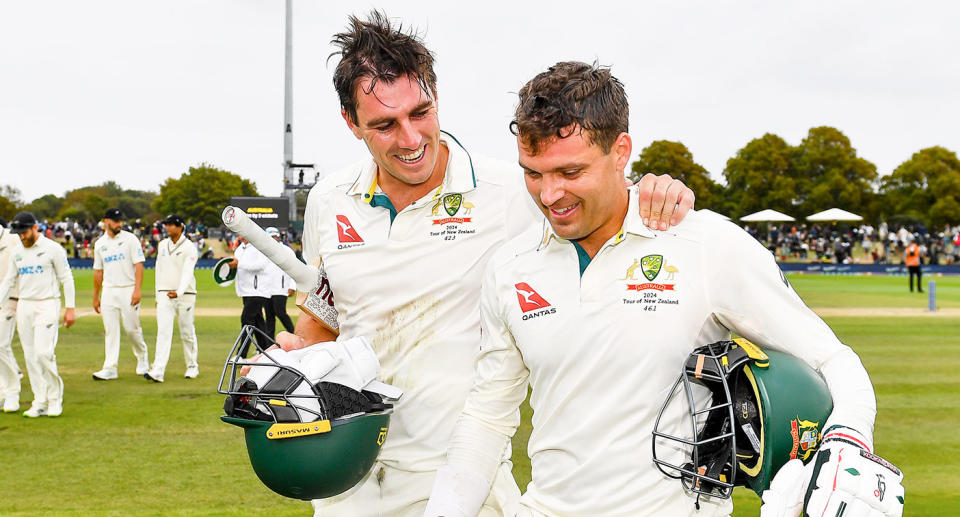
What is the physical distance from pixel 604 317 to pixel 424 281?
95 cm

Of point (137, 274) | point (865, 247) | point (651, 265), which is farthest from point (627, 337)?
point (865, 247)

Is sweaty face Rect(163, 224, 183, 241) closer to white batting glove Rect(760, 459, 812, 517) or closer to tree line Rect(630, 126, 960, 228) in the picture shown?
white batting glove Rect(760, 459, 812, 517)

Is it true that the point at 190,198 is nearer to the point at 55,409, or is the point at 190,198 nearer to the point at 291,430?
the point at 55,409

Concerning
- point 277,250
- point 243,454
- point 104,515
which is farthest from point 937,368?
point 277,250

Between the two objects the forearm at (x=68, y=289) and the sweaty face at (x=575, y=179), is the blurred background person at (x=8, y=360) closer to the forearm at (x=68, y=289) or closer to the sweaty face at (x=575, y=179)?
the forearm at (x=68, y=289)

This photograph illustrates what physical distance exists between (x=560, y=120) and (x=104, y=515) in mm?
5095

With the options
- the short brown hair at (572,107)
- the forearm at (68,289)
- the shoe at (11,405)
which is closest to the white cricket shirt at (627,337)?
the short brown hair at (572,107)

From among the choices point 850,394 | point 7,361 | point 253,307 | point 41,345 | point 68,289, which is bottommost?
point 7,361

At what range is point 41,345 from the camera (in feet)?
31.4

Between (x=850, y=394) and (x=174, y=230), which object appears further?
(x=174, y=230)

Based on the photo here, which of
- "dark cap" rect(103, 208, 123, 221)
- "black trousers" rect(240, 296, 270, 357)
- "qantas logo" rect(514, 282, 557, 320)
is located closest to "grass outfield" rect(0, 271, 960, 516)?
"black trousers" rect(240, 296, 270, 357)

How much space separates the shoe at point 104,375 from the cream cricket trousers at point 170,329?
19.9 inches

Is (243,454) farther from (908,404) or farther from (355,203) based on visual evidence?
(908,404)

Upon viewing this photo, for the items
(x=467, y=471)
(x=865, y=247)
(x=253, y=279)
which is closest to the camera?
(x=467, y=471)
